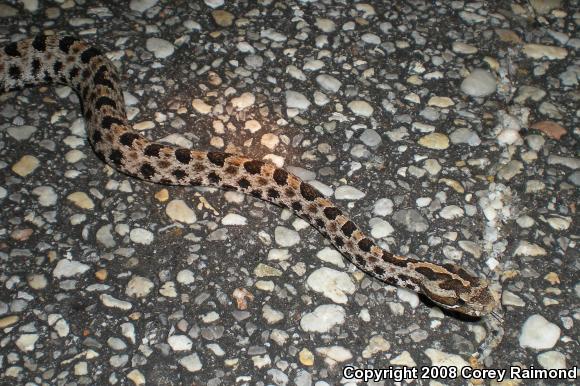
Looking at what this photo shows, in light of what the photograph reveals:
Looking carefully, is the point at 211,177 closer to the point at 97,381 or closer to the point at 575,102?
the point at 97,381

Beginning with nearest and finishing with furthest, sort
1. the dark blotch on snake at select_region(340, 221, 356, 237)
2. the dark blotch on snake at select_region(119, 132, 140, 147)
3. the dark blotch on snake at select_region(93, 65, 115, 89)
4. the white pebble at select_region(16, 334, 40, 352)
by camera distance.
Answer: the white pebble at select_region(16, 334, 40, 352) < the dark blotch on snake at select_region(340, 221, 356, 237) < the dark blotch on snake at select_region(119, 132, 140, 147) < the dark blotch on snake at select_region(93, 65, 115, 89)

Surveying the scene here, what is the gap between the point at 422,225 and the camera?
21.6ft

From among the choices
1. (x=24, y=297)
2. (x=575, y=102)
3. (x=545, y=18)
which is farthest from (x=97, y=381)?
(x=545, y=18)

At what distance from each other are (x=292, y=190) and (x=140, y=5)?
364 centimetres

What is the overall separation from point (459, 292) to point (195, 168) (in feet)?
9.76

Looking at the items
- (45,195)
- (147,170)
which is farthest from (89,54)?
(45,195)

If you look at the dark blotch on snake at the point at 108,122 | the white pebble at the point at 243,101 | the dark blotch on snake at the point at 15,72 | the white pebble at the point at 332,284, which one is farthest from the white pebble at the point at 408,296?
the dark blotch on snake at the point at 15,72

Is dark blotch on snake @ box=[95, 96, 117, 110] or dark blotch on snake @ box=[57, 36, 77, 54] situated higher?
dark blotch on snake @ box=[57, 36, 77, 54]

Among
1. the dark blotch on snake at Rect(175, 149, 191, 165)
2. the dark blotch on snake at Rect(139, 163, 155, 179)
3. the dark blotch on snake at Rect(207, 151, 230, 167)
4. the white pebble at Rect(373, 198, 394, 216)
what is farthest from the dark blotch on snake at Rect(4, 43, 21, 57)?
the white pebble at Rect(373, 198, 394, 216)

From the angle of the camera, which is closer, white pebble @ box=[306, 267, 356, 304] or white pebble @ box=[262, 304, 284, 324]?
white pebble @ box=[262, 304, 284, 324]

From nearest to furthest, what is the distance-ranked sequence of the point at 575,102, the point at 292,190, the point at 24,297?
1. the point at 24,297
2. the point at 292,190
3. the point at 575,102

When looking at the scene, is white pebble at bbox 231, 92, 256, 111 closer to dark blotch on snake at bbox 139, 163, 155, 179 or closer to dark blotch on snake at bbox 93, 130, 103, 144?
dark blotch on snake at bbox 139, 163, 155, 179

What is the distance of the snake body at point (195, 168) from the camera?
603cm

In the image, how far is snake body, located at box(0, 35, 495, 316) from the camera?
6027mm
